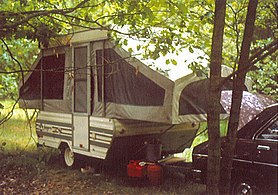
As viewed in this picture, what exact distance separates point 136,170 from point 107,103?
4.75ft

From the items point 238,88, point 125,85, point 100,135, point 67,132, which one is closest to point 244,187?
point 238,88

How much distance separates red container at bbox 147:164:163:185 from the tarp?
910 mm

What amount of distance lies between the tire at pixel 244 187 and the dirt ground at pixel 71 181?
1.41m

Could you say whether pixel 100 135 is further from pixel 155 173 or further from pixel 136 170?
pixel 155 173

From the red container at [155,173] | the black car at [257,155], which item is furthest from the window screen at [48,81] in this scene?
the black car at [257,155]

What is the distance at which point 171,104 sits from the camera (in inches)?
277

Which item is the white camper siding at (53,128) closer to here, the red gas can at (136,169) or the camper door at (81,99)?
the camper door at (81,99)

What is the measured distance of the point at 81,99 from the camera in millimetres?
8945

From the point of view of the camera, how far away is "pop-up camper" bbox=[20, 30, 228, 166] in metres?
7.32

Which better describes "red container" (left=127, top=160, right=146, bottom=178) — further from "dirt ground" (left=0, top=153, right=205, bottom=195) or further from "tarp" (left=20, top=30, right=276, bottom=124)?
"tarp" (left=20, top=30, right=276, bottom=124)

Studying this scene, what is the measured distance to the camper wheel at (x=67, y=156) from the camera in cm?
939

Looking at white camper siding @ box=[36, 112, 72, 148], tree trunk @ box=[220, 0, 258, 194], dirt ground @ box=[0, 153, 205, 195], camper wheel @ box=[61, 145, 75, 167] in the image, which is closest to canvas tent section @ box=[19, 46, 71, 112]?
white camper siding @ box=[36, 112, 72, 148]

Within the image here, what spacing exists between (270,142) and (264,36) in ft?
7.63

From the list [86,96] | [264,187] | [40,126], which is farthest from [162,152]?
[264,187]
